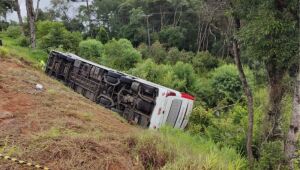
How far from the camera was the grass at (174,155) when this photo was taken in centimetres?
476

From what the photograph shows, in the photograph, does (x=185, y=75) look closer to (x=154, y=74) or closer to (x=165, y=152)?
(x=154, y=74)

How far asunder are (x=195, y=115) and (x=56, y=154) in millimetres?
5964

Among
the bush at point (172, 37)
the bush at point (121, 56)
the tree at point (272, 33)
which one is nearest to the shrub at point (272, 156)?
the tree at point (272, 33)

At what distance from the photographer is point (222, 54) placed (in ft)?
122

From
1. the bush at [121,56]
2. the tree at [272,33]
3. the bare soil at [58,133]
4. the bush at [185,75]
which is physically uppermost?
the tree at [272,33]

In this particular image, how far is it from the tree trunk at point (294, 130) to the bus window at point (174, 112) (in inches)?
145

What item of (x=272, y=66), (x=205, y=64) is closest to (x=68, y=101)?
(x=272, y=66)

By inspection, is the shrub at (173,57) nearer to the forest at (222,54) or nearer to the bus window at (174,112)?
the forest at (222,54)

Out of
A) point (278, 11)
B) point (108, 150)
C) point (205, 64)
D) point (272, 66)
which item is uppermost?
point (278, 11)

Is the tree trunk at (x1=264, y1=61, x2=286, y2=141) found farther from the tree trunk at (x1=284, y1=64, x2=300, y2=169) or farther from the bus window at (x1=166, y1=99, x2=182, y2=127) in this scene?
the bus window at (x1=166, y1=99, x2=182, y2=127)

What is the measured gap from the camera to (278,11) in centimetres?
577

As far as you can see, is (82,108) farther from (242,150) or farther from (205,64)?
(205,64)

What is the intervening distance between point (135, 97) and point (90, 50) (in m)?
14.1

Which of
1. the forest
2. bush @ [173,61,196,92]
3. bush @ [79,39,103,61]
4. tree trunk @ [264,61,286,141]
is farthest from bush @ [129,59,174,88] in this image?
tree trunk @ [264,61,286,141]
